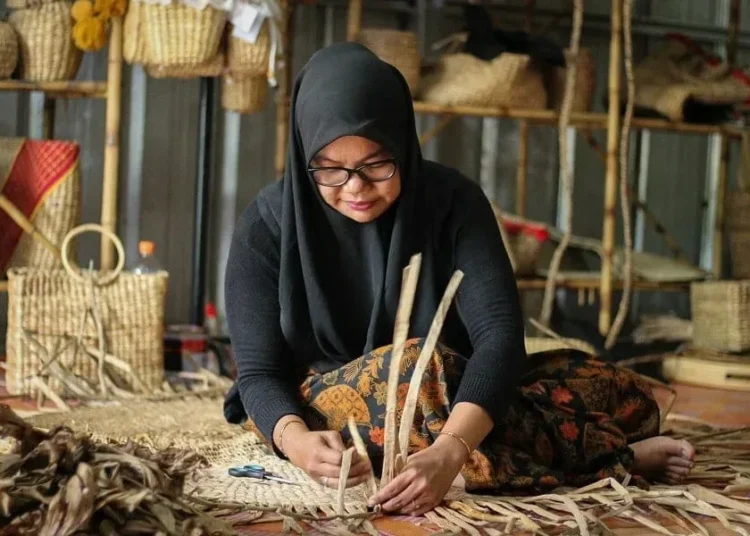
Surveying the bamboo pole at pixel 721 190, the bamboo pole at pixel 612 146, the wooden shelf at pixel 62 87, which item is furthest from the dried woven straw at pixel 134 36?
the bamboo pole at pixel 721 190

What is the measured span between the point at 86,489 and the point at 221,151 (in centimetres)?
319

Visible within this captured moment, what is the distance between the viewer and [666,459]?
2.02 m

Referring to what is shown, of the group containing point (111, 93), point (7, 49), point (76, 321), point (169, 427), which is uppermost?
point (7, 49)

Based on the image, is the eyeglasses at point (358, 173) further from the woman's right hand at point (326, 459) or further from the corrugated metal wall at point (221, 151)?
the corrugated metal wall at point (221, 151)

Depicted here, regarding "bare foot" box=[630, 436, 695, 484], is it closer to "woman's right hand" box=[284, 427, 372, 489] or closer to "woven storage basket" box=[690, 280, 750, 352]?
"woman's right hand" box=[284, 427, 372, 489]

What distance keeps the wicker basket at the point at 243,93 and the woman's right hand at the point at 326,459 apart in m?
2.18

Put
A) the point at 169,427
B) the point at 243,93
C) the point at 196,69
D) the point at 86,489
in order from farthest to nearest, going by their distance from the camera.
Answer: the point at 243,93, the point at 196,69, the point at 169,427, the point at 86,489

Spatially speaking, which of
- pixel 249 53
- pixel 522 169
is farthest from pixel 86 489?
pixel 522 169

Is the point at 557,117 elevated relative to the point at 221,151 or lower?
elevated

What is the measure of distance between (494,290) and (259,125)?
2696mm

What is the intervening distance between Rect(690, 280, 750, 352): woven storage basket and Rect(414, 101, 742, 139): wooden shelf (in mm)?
606

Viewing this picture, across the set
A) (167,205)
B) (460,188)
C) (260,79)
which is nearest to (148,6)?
(260,79)

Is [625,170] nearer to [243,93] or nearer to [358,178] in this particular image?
[243,93]

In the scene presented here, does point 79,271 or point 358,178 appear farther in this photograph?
point 79,271
